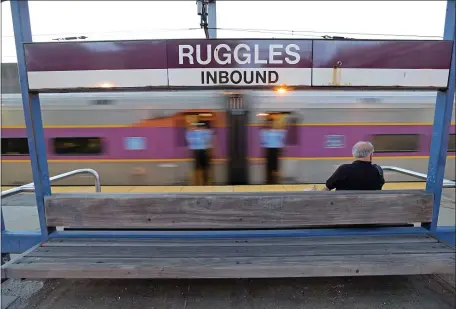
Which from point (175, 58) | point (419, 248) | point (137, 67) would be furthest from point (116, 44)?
point (419, 248)

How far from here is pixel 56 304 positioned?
2564 mm

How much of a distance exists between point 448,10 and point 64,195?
360 cm

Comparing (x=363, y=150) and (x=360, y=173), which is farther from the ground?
(x=363, y=150)

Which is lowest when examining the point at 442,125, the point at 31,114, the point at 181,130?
the point at 181,130

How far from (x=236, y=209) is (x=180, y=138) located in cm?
414

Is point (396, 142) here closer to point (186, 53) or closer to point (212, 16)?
point (212, 16)

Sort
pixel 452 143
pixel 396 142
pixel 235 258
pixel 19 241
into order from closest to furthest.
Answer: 1. pixel 235 258
2. pixel 19 241
3. pixel 396 142
4. pixel 452 143

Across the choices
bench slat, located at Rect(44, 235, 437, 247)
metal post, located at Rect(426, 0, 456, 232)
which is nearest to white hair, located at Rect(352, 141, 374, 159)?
metal post, located at Rect(426, 0, 456, 232)

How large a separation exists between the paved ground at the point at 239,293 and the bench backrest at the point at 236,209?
1.78ft

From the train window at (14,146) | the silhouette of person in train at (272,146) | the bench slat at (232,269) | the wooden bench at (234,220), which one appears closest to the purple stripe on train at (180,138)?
the silhouette of person in train at (272,146)

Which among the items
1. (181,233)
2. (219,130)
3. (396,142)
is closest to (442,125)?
(181,233)

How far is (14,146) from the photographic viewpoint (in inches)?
275

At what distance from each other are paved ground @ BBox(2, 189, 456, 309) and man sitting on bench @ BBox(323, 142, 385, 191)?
86 centimetres

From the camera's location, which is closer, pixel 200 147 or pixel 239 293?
pixel 239 293
